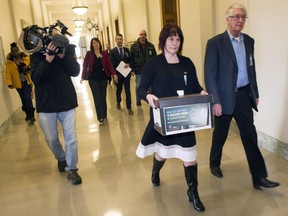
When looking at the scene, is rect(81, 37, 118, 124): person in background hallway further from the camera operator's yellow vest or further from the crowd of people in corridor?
the crowd of people in corridor

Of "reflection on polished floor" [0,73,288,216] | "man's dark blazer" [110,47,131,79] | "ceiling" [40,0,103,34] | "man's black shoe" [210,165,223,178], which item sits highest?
"ceiling" [40,0,103,34]

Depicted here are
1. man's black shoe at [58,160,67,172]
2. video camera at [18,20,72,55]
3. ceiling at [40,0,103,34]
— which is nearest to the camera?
video camera at [18,20,72,55]

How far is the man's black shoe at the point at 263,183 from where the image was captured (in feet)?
8.09

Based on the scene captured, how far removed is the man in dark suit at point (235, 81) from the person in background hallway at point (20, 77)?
4.00 m

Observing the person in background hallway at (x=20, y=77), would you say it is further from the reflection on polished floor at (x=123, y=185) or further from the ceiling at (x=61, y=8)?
the ceiling at (x=61, y=8)

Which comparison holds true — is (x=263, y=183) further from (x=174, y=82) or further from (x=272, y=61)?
(x=272, y=61)

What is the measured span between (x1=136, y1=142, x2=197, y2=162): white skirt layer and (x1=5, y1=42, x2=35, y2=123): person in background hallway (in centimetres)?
371

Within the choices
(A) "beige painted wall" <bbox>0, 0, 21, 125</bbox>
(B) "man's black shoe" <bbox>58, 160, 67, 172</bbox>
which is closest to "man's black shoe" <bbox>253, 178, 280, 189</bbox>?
(B) "man's black shoe" <bbox>58, 160, 67, 172</bbox>

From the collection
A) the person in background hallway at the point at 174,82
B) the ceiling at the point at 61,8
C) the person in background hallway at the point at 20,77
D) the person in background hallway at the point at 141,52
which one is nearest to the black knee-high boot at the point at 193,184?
A: the person in background hallway at the point at 174,82

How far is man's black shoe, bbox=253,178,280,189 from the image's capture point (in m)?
2.47

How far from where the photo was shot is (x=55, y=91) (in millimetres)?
2682

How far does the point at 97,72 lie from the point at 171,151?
2.94m

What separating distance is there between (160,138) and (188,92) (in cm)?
43

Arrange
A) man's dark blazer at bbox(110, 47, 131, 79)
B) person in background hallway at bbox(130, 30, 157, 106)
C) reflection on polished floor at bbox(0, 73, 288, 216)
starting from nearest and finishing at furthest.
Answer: reflection on polished floor at bbox(0, 73, 288, 216) → person in background hallway at bbox(130, 30, 157, 106) → man's dark blazer at bbox(110, 47, 131, 79)
